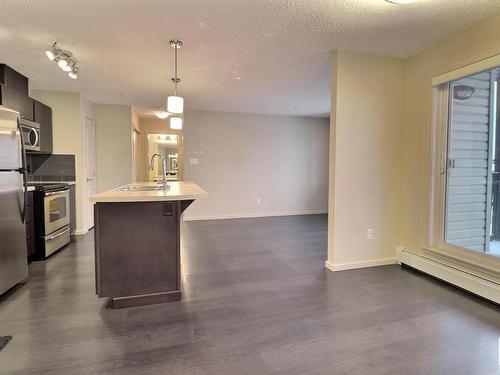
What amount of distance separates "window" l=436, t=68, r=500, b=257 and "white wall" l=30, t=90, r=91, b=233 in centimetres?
493

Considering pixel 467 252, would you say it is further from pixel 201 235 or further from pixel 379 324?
pixel 201 235

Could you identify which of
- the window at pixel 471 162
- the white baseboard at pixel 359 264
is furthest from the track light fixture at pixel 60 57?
the window at pixel 471 162

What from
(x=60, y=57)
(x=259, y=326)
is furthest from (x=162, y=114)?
(x=259, y=326)

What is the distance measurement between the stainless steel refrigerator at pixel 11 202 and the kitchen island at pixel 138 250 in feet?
2.89

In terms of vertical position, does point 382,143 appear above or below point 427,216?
above

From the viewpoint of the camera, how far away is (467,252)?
8.50 ft

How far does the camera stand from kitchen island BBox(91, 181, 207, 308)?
7.04 feet

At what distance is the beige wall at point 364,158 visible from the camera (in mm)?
2959

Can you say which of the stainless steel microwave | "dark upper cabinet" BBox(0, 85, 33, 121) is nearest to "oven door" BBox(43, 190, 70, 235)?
the stainless steel microwave

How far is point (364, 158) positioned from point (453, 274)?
1.36 metres

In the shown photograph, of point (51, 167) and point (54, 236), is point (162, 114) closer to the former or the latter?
point (51, 167)

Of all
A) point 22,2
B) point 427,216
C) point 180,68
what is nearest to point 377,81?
point 427,216

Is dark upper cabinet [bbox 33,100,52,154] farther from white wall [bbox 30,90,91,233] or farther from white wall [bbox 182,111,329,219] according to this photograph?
white wall [bbox 182,111,329,219]

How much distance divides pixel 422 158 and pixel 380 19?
57.4 inches
